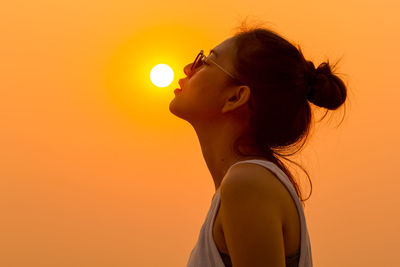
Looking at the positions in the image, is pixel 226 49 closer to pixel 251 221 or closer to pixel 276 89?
pixel 276 89

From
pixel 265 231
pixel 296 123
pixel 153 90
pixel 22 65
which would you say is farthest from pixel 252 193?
pixel 22 65

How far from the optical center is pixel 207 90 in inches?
37.8

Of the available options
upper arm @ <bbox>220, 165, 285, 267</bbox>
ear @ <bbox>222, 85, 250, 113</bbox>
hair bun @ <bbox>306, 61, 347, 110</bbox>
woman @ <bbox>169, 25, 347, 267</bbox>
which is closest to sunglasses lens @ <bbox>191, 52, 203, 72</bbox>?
woman @ <bbox>169, 25, 347, 267</bbox>

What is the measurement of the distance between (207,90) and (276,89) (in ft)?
0.46

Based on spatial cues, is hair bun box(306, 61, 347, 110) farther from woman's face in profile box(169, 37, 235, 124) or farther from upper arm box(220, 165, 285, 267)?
upper arm box(220, 165, 285, 267)

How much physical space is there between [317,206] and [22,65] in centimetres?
173

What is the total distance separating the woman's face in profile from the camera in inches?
37.4

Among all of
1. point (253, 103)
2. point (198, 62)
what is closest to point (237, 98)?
point (253, 103)

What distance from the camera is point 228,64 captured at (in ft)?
3.19

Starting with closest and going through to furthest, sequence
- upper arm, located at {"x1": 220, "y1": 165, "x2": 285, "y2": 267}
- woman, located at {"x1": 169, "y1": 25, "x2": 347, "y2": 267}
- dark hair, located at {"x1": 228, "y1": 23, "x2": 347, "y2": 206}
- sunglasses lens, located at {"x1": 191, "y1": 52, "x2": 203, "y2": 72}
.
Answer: upper arm, located at {"x1": 220, "y1": 165, "x2": 285, "y2": 267} → woman, located at {"x1": 169, "y1": 25, "x2": 347, "y2": 267} → dark hair, located at {"x1": 228, "y1": 23, "x2": 347, "y2": 206} → sunglasses lens, located at {"x1": 191, "y1": 52, "x2": 203, "y2": 72}

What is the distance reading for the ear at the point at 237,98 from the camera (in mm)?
919

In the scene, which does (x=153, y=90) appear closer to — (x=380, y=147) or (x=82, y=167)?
(x=82, y=167)

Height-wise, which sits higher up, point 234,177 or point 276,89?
point 276,89

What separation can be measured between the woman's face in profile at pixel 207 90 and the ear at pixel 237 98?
13 millimetres
